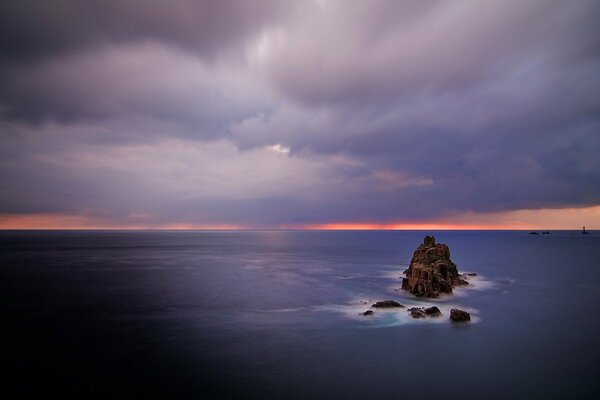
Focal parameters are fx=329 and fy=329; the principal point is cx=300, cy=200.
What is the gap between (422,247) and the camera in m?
60.5

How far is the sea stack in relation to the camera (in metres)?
51.4

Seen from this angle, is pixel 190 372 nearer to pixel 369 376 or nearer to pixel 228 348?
pixel 228 348

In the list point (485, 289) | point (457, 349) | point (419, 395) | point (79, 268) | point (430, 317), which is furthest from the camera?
point (79, 268)

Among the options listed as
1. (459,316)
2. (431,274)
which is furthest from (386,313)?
(431,274)

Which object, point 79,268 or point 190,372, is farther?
point 79,268

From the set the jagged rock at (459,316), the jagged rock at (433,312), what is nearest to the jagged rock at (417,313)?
the jagged rock at (433,312)

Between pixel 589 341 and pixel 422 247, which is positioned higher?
pixel 422 247

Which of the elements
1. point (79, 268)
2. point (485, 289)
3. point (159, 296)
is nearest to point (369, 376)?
point (159, 296)

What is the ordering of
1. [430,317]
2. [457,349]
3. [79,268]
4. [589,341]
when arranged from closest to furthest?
1. [457,349]
2. [589,341]
3. [430,317]
4. [79,268]

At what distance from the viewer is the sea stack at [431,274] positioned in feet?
169

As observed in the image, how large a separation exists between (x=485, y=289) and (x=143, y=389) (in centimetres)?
5732

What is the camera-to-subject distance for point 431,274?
A: 172ft

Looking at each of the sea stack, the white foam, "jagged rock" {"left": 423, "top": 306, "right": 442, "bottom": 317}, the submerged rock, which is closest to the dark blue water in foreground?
the white foam

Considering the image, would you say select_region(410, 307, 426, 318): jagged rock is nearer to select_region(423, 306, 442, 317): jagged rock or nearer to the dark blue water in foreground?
select_region(423, 306, 442, 317): jagged rock
